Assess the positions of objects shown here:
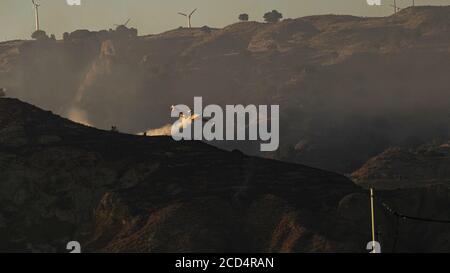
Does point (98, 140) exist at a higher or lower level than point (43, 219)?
higher

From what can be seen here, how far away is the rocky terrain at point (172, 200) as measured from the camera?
14262 centimetres

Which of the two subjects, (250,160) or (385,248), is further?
(250,160)

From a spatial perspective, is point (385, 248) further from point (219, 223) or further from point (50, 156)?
point (50, 156)

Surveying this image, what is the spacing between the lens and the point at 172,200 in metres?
154

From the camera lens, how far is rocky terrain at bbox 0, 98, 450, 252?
143 m

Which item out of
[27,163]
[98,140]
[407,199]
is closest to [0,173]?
[27,163]

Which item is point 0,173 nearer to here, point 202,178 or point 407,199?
point 202,178

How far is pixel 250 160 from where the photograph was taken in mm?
172875

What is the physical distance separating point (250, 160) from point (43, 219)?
32.0 m

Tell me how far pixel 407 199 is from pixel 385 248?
57.0 feet

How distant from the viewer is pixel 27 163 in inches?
6486

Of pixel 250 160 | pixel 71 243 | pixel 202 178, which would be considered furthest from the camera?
pixel 250 160
